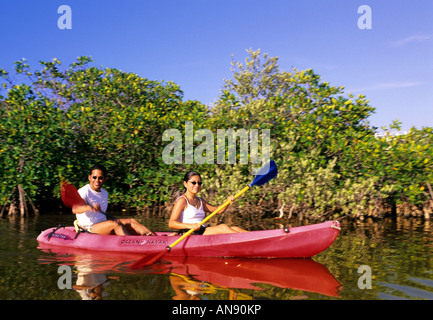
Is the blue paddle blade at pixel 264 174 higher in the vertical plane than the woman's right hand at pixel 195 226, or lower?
higher

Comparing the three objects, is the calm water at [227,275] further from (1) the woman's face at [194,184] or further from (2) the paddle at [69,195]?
(1) the woman's face at [194,184]

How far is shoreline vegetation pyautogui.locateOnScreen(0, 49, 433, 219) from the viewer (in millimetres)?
9852

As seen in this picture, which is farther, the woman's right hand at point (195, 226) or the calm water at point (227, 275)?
the woman's right hand at point (195, 226)

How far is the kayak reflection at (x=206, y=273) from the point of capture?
4238 millimetres

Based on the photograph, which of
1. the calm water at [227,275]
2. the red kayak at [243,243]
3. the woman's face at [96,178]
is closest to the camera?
the calm water at [227,275]

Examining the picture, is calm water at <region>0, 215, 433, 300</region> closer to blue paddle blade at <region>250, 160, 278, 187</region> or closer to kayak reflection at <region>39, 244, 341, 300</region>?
kayak reflection at <region>39, 244, 341, 300</region>

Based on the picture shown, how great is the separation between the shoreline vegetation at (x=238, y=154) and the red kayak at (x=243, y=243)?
165 inches

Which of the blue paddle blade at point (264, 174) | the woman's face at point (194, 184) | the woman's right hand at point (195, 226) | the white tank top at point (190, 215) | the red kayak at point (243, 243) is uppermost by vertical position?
the blue paddle blade at point (264, 174)

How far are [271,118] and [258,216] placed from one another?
9.36ft

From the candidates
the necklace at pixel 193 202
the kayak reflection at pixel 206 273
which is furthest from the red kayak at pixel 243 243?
the necklace at pixel 193 202

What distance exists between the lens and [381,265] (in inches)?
211

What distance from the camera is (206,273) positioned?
4.93 meters

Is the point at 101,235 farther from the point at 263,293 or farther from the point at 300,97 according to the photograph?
the point at 300,97
